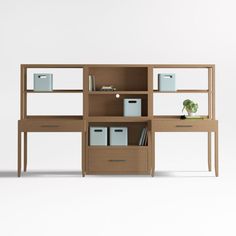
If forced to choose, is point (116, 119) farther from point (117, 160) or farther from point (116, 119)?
point (117, 160)

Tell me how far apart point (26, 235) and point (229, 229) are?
156cm

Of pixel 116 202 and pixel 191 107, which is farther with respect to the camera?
pixel 191 107

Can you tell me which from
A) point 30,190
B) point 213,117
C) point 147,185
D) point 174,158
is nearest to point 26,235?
point 30,190

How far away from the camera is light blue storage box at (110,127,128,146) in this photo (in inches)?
353

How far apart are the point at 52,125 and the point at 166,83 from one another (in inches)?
58.8

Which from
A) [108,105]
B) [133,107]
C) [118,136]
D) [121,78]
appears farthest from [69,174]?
[121,78]

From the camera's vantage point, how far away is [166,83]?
891 cm

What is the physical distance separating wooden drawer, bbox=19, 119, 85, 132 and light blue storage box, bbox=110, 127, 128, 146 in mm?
438

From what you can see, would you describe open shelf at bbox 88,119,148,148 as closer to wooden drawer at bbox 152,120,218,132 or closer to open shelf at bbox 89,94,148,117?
open shelf at bbox 89,94,148,117

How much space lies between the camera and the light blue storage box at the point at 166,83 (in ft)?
29.2

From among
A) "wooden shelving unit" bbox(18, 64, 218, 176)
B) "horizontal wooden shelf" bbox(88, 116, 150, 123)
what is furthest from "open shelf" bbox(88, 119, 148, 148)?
"horizontal wooden shelf" bbox(88, 116, 150, 123)

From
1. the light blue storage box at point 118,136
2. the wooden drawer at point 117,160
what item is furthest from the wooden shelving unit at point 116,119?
the light blue storage box at point 118,136

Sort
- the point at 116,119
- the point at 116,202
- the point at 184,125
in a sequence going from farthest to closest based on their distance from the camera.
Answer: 1. the point at 116,119
2. the point at 184,125
3. the point at 116,202

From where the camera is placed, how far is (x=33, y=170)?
30.5 feet
